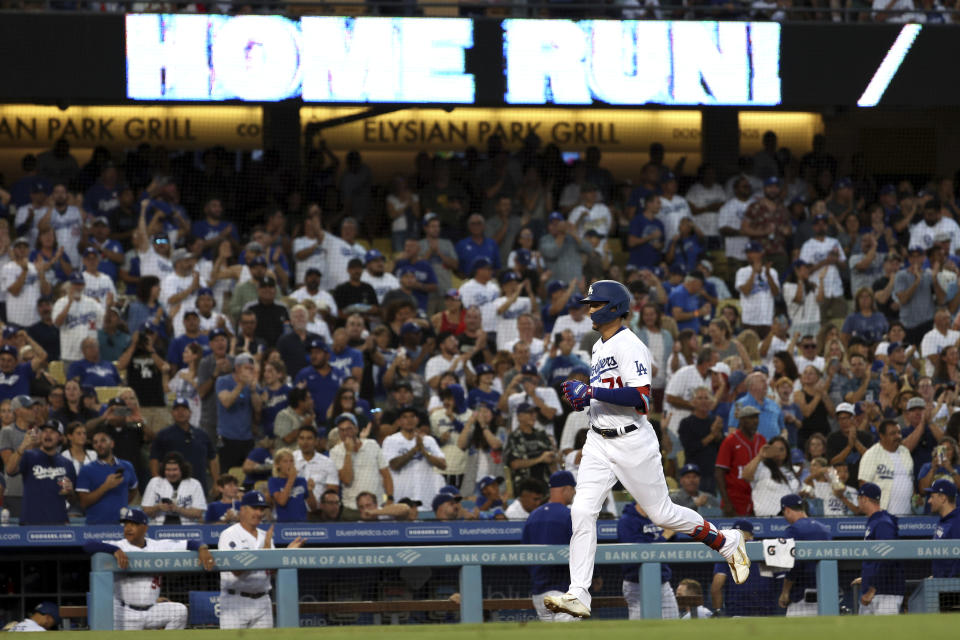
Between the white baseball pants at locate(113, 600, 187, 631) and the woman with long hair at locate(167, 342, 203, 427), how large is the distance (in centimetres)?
390

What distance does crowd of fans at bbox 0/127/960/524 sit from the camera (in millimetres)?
12148

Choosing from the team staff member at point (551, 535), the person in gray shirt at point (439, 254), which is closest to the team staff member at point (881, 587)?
the team staff member at point (551, 535)

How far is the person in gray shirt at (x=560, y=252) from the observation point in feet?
52.1

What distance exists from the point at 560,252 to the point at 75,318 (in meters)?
5.26

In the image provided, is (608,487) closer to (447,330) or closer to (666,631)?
(666,631)

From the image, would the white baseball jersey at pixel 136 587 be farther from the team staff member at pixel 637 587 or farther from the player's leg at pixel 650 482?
the player's leg at pixel 650 482

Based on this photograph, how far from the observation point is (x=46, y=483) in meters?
11.4

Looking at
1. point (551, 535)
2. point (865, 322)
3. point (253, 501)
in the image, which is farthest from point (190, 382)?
point (865, 322)

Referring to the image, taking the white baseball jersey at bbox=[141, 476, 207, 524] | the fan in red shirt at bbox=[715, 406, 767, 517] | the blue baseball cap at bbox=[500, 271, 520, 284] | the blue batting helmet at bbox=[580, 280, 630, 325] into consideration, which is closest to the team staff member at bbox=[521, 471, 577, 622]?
the blue batting helmet at bbox=[580, 280, 630, 325]

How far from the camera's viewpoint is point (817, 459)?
499 inches

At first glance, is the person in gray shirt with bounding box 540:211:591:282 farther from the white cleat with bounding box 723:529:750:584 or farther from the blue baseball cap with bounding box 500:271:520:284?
the white cleat with bounding box 723:529:750:584

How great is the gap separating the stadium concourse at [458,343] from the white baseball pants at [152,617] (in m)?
0.31

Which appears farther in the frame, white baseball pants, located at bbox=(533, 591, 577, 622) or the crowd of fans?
the crowd of fans

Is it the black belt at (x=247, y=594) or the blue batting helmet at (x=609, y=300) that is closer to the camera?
the blue batting helmet at (x=609, y=300)
